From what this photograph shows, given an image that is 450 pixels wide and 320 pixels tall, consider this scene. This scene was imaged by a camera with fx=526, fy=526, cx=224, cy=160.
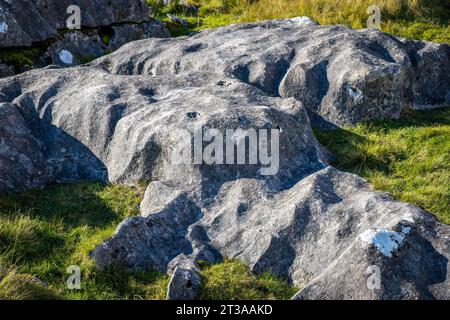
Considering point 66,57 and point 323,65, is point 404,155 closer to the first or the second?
point 323,65

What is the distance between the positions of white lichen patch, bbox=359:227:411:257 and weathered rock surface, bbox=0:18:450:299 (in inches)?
0.7

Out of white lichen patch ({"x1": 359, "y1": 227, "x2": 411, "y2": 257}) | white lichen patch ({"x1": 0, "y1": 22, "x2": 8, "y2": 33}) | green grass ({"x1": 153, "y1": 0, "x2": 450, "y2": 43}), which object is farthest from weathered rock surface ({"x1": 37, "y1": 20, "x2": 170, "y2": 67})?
white lichen patch ({"x1": 359, "y1": 227, "x2": 411, "y2": 257})

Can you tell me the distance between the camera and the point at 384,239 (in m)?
6.77

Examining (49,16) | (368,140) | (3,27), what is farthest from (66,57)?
(368,140)

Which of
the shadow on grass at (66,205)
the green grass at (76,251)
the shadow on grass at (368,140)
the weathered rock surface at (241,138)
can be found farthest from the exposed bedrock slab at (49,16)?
the shadow on grass at (368,140)

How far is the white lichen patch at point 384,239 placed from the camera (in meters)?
6.69

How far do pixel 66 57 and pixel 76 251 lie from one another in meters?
10.5

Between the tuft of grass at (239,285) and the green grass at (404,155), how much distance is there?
3084 millimetres

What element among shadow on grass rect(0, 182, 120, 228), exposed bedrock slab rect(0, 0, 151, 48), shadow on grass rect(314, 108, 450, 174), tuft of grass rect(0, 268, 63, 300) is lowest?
shadow on grass rect(314, 108, 450, 174)

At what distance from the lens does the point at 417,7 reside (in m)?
18.7

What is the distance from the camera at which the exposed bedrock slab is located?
1552 centimetres

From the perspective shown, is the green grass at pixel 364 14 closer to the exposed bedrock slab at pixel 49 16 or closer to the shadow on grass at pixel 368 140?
the exposed bedrock slab at pixel 49 16

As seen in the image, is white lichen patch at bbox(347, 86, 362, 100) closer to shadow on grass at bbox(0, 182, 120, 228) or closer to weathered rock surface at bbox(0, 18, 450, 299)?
weathered rock surface at bbox(0, 18, 450, 299)
